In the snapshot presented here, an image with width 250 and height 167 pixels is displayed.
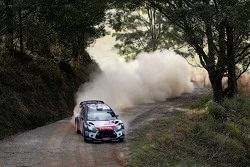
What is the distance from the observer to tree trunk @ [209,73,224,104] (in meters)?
33.8

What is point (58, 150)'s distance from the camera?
2058cm

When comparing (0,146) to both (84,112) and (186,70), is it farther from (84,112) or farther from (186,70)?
(186,70)

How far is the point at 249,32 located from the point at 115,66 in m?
22.4

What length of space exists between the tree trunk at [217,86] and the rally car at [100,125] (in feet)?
39.7

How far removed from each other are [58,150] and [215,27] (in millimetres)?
15231

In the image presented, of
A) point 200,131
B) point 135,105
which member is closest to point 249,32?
point 200,131

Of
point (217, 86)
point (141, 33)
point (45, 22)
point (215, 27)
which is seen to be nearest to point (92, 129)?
point (45, 22)

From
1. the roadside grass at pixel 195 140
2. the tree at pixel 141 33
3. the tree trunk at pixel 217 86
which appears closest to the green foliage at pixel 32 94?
the roadside grass at pixel 195 140

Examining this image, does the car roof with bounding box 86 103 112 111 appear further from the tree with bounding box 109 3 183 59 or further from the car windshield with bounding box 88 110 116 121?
the tree with bounding box 109 3 183 59

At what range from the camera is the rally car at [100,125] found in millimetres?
22234

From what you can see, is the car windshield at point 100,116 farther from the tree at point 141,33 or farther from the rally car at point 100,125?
the tree at point 141,33

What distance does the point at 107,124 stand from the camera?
22.6 m

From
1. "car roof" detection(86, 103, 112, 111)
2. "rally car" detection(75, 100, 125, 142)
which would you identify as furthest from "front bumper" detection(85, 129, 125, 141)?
"car roof" detection(86, 103, 112, 111)

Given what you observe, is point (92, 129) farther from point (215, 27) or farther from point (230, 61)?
point (230, 61)
